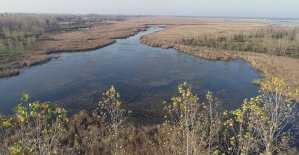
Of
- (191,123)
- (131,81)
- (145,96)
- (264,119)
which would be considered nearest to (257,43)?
(131,81)

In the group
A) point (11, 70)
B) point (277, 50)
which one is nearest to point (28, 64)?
point (11, 70)

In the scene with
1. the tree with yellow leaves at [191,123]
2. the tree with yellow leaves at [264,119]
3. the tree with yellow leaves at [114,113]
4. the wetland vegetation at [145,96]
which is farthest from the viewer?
the wetland vegetation at [145,96]

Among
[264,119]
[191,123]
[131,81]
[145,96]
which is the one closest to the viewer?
[264,119]

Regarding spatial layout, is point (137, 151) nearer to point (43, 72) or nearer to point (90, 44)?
point (43, 72)

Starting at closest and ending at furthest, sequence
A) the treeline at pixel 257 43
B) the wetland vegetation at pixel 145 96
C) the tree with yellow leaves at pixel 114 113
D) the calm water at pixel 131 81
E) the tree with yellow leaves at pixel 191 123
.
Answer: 1. the tree with yellow leaves at pixel 191 123
2. the tree with yellow leaves at pixel 114 113
3. the wetland vegetation at pixel 145 96
4. the calm water at pixel 131 81
5. the treeline at pixel 257 43

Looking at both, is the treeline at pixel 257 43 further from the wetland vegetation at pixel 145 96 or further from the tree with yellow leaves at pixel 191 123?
the tree with yellow leaves at pixel 191 123

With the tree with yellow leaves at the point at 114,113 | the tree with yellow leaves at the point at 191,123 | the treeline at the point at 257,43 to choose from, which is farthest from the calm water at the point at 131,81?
the treeline at the point at 257,43

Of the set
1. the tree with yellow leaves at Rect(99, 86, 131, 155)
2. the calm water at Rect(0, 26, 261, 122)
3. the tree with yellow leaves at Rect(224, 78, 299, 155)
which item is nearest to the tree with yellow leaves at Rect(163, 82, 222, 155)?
the tree with yellow leaves at Rect(224, 78, 299, 155)

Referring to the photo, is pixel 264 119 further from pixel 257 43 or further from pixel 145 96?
pixel 257 43

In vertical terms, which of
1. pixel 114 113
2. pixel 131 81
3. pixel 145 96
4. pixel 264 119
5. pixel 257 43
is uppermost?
pixel 257 43
